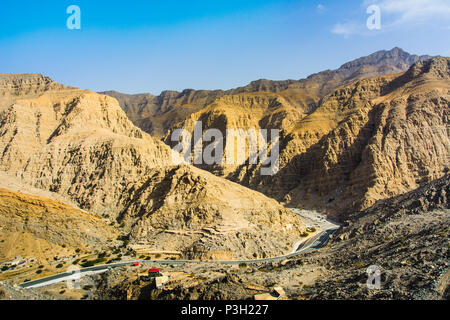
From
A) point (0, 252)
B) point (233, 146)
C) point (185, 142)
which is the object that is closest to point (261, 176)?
point (233, 146)

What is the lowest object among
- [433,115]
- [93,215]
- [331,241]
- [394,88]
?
[331,241]

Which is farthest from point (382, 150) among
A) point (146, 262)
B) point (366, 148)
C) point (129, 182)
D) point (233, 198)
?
point (146, 262)

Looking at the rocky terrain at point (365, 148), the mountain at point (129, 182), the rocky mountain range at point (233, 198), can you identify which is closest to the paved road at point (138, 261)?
the rocky mountain range at point (233, 198)

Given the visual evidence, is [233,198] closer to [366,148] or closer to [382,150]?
[366,148]

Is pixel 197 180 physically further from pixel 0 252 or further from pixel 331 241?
pixel 0 252

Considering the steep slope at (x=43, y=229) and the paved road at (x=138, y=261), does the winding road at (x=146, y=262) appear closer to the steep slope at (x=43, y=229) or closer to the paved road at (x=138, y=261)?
the paved road at (x=138, y=261)
